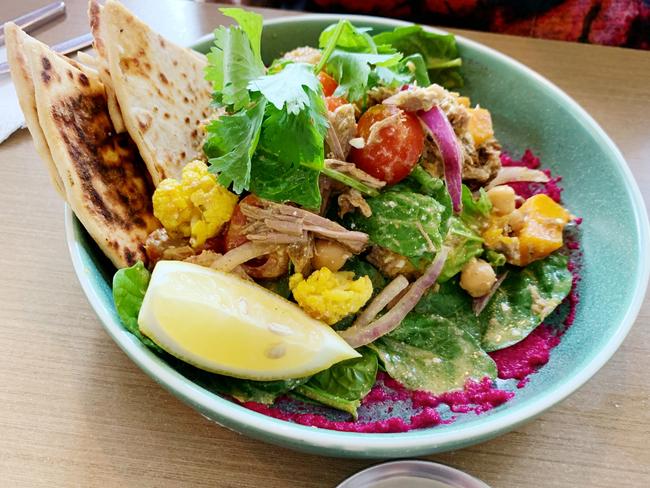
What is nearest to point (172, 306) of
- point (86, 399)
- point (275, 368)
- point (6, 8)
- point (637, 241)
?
point (275, 368)

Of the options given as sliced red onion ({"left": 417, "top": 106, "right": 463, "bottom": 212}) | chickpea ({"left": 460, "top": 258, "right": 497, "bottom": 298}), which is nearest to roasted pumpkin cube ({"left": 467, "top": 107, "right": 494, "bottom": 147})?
sliced red onion ({"left": 417, "top": 106, "right": 463, "bottom": 212})

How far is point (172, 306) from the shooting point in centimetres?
129

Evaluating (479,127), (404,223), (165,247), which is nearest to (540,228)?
(479,127)

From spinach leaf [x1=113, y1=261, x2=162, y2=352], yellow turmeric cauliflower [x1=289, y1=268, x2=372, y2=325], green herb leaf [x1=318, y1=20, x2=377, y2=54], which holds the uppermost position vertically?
green herb leaf [x1=318, y1=20, x2=377, y2=54]

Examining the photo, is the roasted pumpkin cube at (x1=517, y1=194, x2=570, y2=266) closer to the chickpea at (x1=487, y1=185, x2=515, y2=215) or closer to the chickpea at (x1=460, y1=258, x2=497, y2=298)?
the chickpea at (x1=487, y1=185, x2=515, y2=215)

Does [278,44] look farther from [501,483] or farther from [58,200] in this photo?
[501,483]

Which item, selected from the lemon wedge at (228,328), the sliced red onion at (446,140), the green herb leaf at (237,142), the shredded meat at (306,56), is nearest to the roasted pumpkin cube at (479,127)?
the sliced red onion at (446,140)

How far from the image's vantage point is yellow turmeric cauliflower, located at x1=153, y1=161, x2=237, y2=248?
1.53 meters

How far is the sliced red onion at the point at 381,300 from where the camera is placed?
161 centimetres

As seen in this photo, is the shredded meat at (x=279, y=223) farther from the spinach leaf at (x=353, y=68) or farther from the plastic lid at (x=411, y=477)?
the plastic lid at (x=411, y=477)

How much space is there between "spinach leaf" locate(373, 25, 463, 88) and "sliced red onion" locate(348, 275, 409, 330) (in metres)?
1.03

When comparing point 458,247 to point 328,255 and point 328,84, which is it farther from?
point 328,84

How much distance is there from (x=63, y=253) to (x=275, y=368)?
37.0 inches

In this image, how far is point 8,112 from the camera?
7.45 ft
